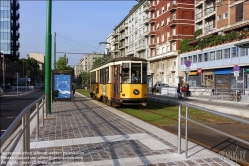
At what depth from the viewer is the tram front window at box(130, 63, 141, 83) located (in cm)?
1611

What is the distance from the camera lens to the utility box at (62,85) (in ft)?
71.5

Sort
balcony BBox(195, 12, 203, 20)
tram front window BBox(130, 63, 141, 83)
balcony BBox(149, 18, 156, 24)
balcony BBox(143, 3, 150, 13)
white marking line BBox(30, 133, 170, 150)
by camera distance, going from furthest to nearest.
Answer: balcony BBox(143, 3, 150, 13), balcony BBox(149, 18, 156, 24), balcony BBox(195, 12, 203, 20), tram front window BBox(130, 63, 141, 83), white marking line BBox(30, 133, 170, 150)

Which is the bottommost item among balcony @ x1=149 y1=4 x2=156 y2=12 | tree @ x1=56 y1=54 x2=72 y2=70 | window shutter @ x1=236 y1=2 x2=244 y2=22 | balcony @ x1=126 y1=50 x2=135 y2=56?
tree @ x1=56 y1=54 x2=72 y2=70

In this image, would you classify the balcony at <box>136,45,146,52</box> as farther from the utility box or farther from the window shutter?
the utility box

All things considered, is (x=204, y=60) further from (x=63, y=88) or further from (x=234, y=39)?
(x=63, y=88)

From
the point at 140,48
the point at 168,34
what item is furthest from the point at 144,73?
the point at 140,48

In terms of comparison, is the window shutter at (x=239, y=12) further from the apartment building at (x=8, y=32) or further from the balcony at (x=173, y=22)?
the apartment building at (x=8, y=32)

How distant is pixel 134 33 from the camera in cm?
7994

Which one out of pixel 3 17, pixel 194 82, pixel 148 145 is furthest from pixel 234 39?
pixel 3 17

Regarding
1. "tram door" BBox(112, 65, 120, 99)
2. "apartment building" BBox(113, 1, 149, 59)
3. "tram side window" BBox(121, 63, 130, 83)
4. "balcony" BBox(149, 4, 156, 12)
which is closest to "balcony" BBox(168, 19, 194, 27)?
"balcony" BBox(149, 4, 156, 12)

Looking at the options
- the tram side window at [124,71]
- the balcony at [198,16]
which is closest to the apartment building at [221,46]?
the balcony at [198,16]

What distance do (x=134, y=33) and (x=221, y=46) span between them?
41.7 m

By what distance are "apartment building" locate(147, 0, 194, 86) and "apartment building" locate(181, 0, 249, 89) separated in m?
3.53

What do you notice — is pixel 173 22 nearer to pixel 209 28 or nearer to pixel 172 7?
pixel 172 7
